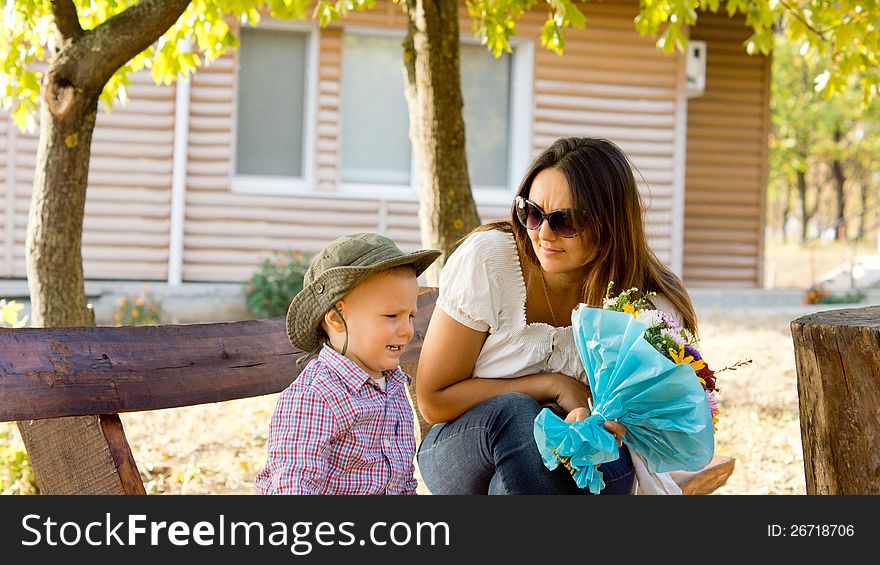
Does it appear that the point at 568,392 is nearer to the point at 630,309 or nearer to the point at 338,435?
the point at 630,309

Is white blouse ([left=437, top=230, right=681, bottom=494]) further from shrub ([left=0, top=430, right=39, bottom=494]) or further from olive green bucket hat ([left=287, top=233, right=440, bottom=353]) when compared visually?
shrub ([left=0, top=430, right=39, bottom=494])

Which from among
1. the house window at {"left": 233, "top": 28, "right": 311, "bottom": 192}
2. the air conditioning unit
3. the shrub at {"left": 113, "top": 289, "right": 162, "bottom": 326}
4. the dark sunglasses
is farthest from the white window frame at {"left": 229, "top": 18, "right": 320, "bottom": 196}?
the dark sunglasses

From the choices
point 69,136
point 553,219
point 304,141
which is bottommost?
point 553,219

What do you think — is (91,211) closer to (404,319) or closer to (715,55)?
(715,55)

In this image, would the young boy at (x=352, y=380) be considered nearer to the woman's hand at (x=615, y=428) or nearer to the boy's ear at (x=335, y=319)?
the boy's ear at (x=335, y=319)

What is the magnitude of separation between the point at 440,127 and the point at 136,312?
4.85 m

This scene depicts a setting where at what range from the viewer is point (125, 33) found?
402 centimetres

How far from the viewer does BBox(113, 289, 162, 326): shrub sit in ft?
29.5

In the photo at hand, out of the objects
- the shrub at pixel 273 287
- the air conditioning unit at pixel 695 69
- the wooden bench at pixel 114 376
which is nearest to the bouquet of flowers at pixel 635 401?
the wooden bench at pixel 114 376

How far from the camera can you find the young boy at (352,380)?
2.40m

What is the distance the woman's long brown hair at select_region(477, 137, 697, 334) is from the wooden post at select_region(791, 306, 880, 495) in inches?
14.0

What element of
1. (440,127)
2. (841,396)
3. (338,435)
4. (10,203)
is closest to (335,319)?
(338,435)

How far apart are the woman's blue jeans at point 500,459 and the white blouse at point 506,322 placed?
0.15m

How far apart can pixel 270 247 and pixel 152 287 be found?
123cm
